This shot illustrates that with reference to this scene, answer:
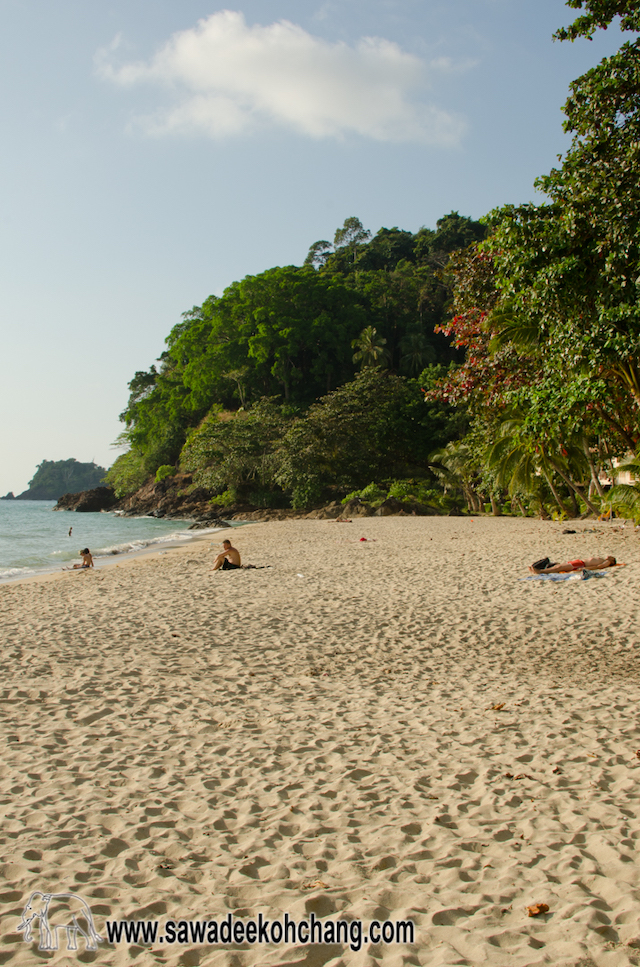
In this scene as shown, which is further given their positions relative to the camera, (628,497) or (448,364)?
(448,364)

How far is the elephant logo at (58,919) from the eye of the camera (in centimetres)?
262

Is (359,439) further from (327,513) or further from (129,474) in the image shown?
(129,474)

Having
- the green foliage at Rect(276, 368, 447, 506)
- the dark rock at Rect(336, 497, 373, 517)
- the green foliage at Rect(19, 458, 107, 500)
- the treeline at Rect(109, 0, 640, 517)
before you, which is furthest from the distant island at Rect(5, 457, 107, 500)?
the dark rock at Rect(336, 497, 373, 517)

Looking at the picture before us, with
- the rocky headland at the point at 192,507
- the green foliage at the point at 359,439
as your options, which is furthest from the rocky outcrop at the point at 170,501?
the green foliage at the point at 359,439

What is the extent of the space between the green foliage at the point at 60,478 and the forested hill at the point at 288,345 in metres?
88.1

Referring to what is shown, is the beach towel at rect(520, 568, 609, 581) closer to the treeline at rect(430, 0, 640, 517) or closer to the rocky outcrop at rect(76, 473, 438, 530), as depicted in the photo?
the treeline at rect(430, 0, 640, 517)

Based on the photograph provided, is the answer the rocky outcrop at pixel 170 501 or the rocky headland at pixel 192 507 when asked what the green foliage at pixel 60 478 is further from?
the rocky outcrop at pixel 170 501

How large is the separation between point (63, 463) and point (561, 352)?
6120 inches

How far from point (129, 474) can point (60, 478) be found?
95.9 metres

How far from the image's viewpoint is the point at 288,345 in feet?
171

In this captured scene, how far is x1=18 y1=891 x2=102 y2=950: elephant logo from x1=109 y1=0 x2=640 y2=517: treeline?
933 centimetres

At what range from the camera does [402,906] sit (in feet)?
9.26

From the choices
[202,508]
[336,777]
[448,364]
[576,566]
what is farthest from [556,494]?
[202,508]

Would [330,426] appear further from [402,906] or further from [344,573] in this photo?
Result: [402,906]
